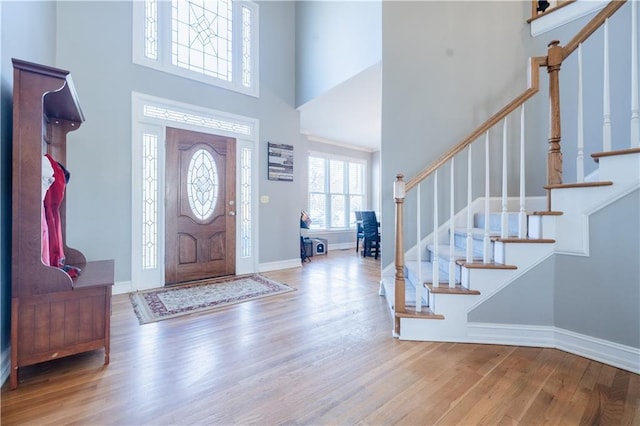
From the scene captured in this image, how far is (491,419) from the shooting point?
1.23 meters

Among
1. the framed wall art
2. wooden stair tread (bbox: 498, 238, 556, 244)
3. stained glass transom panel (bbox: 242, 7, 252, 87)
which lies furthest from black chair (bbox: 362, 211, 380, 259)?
wooden stair tread (bbox: 498, 238, 556, 244)

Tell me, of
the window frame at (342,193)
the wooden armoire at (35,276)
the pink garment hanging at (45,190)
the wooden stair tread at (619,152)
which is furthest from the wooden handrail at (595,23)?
the window frame at (342,193)

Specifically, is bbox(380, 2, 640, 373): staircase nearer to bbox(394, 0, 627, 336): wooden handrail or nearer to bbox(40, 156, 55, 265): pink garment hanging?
bbox(394, 0, 627, 336): wooden handrail

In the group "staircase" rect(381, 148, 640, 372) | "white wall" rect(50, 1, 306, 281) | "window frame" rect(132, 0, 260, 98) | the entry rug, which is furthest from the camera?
"window frame" rect(132, 0, 260, 98)

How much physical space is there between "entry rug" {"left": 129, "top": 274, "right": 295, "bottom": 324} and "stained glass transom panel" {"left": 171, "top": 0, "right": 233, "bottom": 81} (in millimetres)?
2783

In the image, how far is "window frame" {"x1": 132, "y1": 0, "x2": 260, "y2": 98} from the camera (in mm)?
3240

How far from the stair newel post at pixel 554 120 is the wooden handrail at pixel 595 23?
57mm

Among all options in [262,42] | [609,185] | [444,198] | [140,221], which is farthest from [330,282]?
[262,42]

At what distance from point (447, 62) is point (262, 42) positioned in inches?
106

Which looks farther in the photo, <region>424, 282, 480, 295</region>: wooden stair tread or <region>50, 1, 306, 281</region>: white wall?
<region>50, 1, 306, 281</region>: white wall

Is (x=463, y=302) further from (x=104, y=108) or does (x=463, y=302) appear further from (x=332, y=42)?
(x=104, y=108)

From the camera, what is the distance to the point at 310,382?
59.0 inches

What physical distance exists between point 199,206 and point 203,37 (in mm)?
2276

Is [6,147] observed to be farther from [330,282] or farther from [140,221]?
[330,282]
